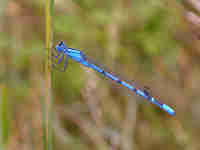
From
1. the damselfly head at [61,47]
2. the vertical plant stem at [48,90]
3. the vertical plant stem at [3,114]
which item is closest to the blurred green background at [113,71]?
the damselfly head at [61,47]

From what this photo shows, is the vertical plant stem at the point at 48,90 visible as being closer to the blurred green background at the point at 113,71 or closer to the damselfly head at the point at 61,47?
the damselfly head at the point at 61,47

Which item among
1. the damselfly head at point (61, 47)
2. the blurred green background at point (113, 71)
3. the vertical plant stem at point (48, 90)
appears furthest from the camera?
the blurred green background at point (113, 71)

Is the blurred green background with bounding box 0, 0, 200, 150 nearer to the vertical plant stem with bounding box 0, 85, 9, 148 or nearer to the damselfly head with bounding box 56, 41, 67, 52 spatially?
the damselfly head with bounding box 56, 41, 67, 52

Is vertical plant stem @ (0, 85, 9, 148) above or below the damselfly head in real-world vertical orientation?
below

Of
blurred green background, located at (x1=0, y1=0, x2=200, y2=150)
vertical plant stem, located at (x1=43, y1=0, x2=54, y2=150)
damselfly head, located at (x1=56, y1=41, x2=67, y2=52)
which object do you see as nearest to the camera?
vertical plant stem, located at (x1=43, y1=0, x2=54, y2=150)

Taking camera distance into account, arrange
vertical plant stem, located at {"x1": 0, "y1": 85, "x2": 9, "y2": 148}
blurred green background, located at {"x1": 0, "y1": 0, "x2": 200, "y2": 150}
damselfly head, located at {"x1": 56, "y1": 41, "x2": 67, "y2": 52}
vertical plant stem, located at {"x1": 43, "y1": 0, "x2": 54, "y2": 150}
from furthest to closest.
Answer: blurred green background, located at {"x1": 0, "y1": 0, "x2": 200, "y2": 150} < damselfly head, located at {"x1": 56, "y1": 41, "x2": 67, "y2": 52} < vertical plant stem, located at {"x1": 0, "y1": 85, "x2": 9, "y2": 148} < vertical plant stem, located at {"x1": 43, "y1": 0, "x2": 54, "y2": 150}

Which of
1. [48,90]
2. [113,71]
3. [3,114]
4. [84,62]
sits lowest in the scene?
[113,71]

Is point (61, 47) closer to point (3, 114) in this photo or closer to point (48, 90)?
point (3, 114)

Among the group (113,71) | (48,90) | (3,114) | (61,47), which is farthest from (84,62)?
(48,90)

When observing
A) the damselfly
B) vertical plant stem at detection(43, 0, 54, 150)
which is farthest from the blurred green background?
vertical plant stem at detection(43, 0, 54, 150)
